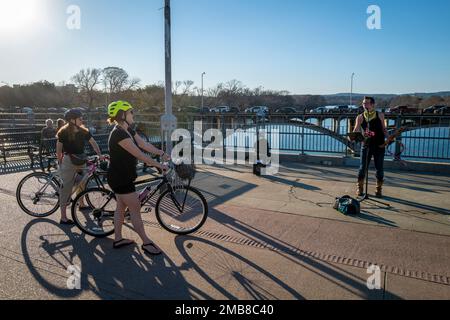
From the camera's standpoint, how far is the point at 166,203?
17.7ft

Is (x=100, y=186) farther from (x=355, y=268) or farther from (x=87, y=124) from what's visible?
(x=87, y=124)

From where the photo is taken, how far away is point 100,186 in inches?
232

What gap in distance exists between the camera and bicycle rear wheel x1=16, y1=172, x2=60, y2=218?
6.28 meters

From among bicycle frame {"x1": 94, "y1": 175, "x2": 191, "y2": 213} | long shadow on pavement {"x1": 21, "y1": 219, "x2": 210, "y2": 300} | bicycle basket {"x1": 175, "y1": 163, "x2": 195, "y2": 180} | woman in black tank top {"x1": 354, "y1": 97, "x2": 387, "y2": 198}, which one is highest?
woman in black tank top {"x1": 354, "y1": 97, "x2": 387, "y2": 198}

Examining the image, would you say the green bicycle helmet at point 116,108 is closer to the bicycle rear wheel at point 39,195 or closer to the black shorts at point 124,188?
the black shorts at point 124,188

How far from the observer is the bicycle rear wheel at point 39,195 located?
6277mm

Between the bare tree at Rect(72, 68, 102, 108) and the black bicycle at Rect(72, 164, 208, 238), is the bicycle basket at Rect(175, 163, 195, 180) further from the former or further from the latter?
the bare tree at Rect(72, 68, 102, 108)

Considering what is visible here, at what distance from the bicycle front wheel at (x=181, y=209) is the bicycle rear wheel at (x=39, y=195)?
2059 millimetres

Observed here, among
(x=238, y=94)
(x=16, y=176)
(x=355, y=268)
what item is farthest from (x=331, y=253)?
(x=238, y=94)

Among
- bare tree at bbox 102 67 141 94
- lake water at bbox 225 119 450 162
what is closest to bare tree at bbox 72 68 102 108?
bare tree at bbox 102 67 141 94

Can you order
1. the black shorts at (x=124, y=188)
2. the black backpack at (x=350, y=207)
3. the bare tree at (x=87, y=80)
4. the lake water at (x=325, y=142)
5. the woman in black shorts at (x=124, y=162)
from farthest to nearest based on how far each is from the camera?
the bare tree at (x=87, y=80) < the lake water at (x=325, y=142) < the black backpack at (x=350, y=207) < the black shorts at (x=124, y=188) < the woman in black shorts at (x=124, y=162)

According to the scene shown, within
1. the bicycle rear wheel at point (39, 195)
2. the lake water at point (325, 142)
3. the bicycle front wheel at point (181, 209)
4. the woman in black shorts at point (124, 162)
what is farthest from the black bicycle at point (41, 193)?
the lake water at point (325, 142)

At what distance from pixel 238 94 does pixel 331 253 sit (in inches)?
4373

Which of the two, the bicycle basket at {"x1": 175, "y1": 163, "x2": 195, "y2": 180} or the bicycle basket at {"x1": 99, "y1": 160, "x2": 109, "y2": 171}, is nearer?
the bicycle basket at {"x1": 175, "y1": 163, "x2": 195, "y2": 180}
